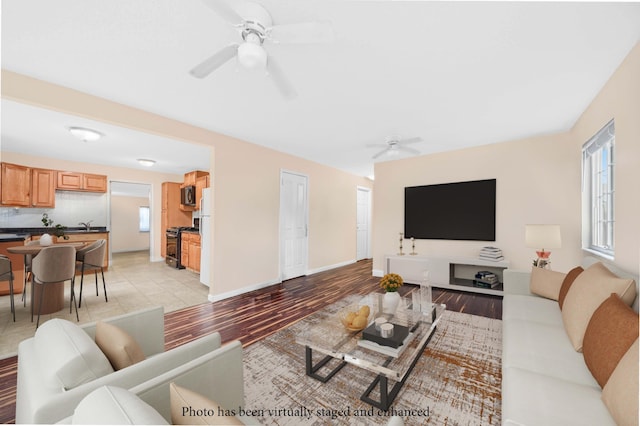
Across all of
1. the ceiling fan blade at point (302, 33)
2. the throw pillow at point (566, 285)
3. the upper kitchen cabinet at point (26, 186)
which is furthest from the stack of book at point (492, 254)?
the upper kitchen cabinet at point (26, 186)

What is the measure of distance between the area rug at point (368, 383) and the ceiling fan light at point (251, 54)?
2238 millimetres

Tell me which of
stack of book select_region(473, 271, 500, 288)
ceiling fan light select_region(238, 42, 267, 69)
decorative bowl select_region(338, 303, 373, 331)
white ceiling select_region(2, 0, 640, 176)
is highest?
white ceiling select_region(2, 0, 640, 176)

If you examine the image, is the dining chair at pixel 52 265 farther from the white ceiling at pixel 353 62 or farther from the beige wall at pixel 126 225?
the beige wall at pixel 126 225

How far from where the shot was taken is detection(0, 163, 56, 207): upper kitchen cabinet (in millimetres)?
4723

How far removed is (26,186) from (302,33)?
6742 mm

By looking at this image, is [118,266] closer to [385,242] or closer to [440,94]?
[385,242]

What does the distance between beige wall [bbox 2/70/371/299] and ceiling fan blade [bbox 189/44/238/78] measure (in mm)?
1741

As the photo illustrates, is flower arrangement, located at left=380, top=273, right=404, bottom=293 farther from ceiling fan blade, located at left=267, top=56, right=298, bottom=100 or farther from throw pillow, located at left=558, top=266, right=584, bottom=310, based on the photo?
ceiling fan blade, located at left=267, top=56, right=298, bottom=100

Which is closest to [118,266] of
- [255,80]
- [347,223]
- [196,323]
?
[196,323]

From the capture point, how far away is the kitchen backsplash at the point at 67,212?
5.16 m

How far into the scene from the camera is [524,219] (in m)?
3.97

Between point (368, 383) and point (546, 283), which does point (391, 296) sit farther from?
point (546, 283)

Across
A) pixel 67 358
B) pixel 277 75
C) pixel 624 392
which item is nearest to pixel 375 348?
pixel 624 392

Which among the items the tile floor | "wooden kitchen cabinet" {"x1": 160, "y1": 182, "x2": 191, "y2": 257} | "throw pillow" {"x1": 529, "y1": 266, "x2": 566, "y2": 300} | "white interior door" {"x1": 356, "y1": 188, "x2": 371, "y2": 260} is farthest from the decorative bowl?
"wooden kitchen cabinet" {"x1": 160, "y1": 182, "x2": 191, "y2": 257}
